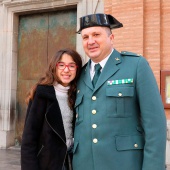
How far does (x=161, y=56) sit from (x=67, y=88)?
3.36 meters

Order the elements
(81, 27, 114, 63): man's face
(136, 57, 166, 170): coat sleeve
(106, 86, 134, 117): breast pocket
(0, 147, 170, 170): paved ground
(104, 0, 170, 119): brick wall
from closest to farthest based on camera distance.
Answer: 1. (136, 57, 166, 170): coat sleeve
2. (106, 86, 134, 117): breast pocket
3. (81, 27, 114, 63): man's face
4. (0, 147, 170, 170): paved ground
5. (104, 0, 170, 119): brick wall

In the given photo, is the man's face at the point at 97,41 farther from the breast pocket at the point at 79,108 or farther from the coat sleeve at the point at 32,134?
the coat sleeve at the point at 32,134

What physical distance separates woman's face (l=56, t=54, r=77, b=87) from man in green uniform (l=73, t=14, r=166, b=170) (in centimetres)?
20

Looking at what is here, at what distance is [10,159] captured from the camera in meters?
5.25

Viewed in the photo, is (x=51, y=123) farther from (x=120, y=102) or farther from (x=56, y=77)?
(x=120, y=102)

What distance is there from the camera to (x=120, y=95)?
5.91 feet

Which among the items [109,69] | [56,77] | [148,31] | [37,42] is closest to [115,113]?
[109,69]

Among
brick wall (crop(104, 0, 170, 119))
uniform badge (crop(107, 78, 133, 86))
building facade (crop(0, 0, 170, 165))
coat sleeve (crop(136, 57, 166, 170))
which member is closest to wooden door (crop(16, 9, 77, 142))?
building facade (crop(0, 0, 170, 165))

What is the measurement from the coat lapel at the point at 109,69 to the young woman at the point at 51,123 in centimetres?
32

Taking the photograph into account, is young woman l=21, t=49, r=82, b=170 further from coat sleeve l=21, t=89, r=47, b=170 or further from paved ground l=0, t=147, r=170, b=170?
paved ground l=0, t=147, r=170, b=170

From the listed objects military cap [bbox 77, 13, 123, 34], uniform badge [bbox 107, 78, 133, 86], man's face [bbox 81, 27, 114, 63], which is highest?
military cap [bbox 77, 13, 123, 34]

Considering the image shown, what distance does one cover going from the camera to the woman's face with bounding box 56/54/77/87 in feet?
7.01

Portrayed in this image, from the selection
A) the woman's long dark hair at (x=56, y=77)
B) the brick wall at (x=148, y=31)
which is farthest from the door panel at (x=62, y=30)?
the woman's long dark hair at (x=56, y=77)

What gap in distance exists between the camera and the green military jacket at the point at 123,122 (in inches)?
67.4
